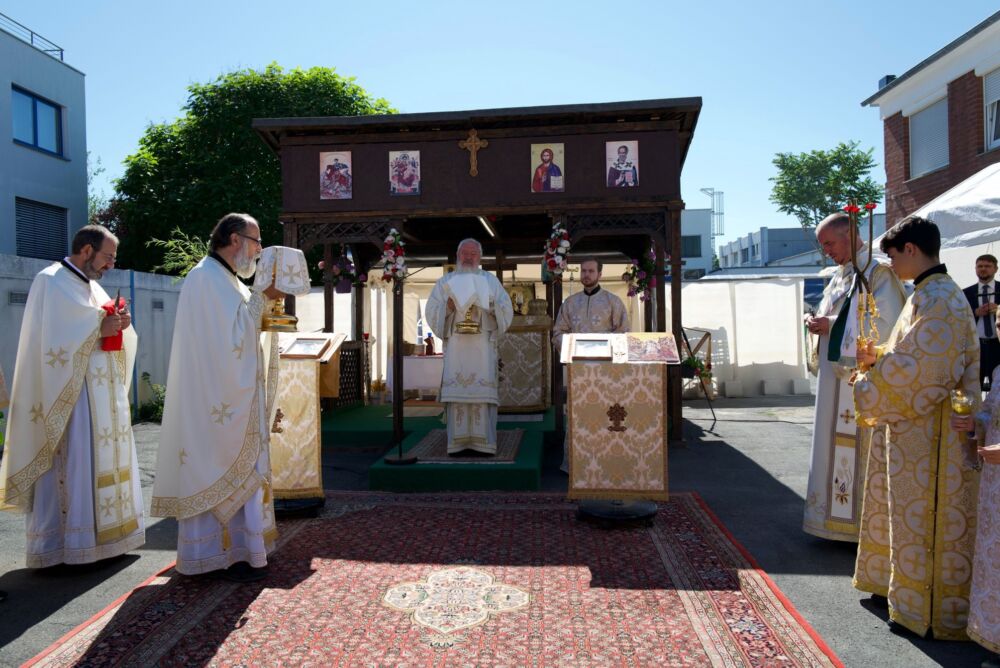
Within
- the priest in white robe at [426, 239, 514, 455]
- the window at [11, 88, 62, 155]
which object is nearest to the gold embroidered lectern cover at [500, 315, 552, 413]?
the priest in white robe at [426, 239, 514, 455]

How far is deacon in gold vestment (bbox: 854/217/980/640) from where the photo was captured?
3.52 meters

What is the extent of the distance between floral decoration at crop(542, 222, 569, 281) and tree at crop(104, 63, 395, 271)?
14.5m

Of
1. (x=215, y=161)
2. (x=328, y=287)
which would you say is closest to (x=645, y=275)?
(x=328, y=287)

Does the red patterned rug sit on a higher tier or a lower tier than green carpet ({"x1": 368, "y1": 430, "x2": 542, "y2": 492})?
lower

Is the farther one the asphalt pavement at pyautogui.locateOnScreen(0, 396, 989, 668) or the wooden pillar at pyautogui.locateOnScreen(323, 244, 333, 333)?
the wooden pillar at pyautogui.locateOnScreen(323, 244, 333, 333)

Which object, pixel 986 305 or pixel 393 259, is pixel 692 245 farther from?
pixel 393 259

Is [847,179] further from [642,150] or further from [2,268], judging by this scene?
[2,268]

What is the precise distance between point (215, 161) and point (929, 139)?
1868 centimetres

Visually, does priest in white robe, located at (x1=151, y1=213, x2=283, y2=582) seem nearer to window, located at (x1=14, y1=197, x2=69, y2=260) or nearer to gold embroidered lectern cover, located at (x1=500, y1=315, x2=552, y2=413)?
gold embroidered lectern cover, located at (x1=500, y1=315, x2=552, y2=413)

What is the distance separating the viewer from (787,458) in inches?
340

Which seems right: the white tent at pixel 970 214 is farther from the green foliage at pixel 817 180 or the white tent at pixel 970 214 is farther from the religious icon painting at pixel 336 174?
the green foliage at pixel 817 180

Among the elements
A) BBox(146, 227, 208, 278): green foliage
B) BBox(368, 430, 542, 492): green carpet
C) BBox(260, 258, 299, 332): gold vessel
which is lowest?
BBox(368, 430, 542, 492): green carpet

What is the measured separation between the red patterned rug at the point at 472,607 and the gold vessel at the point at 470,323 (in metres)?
2.25

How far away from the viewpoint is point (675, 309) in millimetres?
9344
